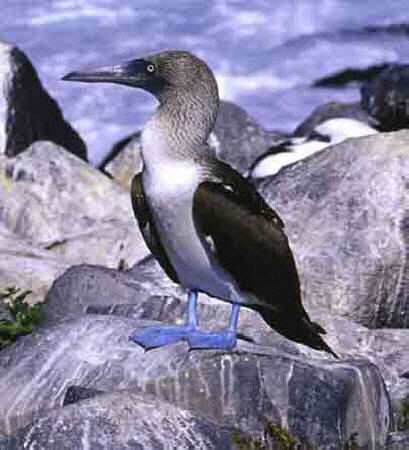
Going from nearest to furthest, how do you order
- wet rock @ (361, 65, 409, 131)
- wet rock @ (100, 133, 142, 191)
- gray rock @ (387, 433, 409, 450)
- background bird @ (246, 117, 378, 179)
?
gray rock @ (387, 433, 409, 450) → background bird @ (246, 117, 378, 179) → wet rock @ (361, 65, 409, 131) → wet rock @ (100, 133, 142, 191)

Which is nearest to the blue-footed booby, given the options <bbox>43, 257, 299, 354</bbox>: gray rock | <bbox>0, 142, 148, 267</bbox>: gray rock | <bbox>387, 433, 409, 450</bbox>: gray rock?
<bbox>387, 433, 409, 450</bbox>: gray rock

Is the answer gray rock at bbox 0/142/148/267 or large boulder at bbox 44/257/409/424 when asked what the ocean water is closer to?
gray rock at bbox 0/142/148/267

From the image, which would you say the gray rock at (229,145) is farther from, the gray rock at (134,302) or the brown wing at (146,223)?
the brown wing at (146,223)

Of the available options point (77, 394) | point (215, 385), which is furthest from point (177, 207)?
point (77, 394)

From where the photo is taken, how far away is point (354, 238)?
9.81 m

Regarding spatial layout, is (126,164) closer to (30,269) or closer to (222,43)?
(30,269)

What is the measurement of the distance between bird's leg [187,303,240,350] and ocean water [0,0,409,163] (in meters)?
10.0

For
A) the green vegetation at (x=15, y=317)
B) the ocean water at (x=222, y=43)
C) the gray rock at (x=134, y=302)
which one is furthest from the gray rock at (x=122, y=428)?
the ocean water at (x=222, y=43)

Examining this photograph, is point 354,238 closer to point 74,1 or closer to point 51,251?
point 51,251

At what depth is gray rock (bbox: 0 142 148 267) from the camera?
452 inches

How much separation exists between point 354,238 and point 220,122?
222 inches

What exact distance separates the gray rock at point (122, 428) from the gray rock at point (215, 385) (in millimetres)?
14

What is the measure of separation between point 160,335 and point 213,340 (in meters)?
0.26

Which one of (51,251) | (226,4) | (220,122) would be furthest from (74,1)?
(51,251)
